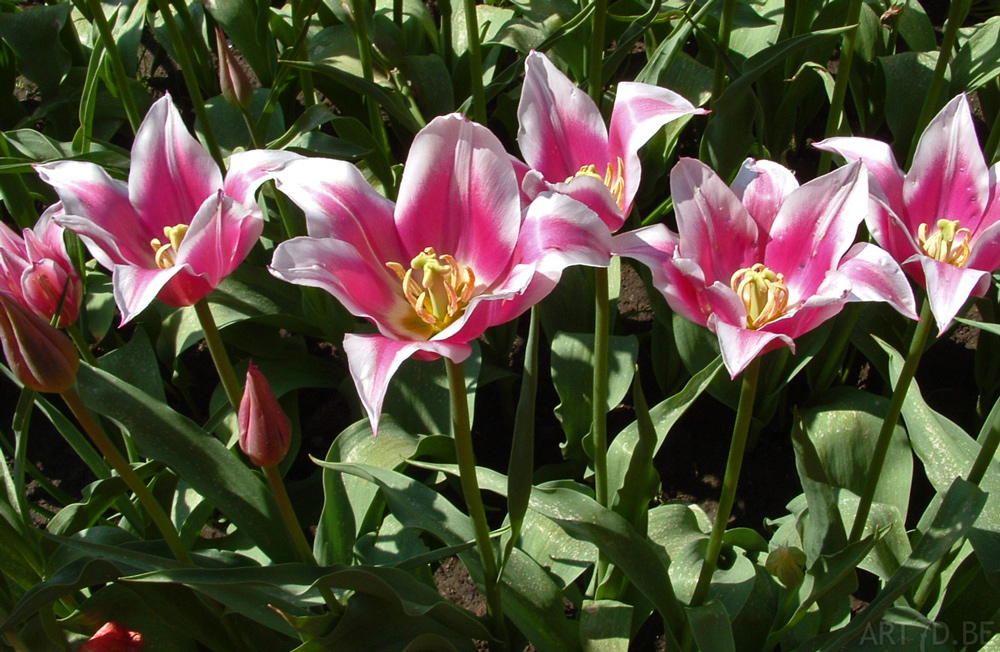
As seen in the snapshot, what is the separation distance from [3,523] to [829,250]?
135cm

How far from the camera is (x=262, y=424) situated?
1228 millimetres

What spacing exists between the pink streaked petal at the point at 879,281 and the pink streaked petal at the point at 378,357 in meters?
0.45

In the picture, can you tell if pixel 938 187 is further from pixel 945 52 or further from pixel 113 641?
pixel 113 641

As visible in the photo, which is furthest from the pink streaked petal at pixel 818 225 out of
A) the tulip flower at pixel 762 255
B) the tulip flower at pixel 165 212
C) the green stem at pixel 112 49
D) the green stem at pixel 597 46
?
the green stem at pixel 112 49

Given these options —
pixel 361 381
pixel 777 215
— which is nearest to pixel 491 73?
pixel 777 215

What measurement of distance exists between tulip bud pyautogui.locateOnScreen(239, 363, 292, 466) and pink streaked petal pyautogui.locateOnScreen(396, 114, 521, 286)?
277 mm

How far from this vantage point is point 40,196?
232cm

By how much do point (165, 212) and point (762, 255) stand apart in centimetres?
89

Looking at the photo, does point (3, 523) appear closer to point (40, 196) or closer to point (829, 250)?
point (40, 196)

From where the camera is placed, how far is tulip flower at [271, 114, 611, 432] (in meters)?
0.99

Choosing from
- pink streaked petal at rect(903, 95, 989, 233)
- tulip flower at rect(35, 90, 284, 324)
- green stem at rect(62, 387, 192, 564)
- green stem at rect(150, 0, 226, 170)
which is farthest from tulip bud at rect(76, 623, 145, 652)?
pink streaked petal at rect(903, 95, 989, 233)

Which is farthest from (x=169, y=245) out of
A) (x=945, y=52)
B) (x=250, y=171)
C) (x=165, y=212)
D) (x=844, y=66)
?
(x=945, y=52)

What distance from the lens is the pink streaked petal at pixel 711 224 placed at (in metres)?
1.16

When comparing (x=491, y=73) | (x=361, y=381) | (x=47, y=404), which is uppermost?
(x=361, y=381)
